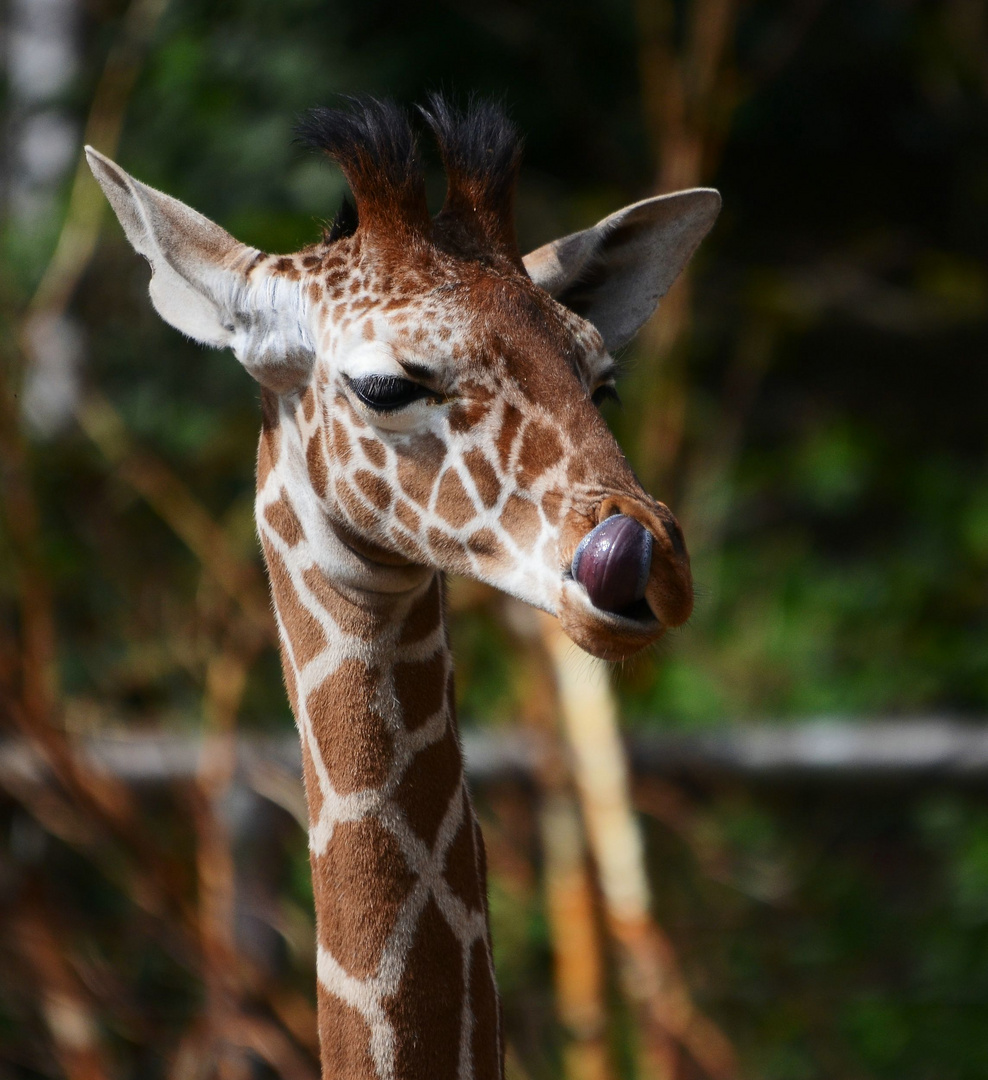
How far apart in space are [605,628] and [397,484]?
353mm

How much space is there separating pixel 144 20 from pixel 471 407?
4111 millimetres

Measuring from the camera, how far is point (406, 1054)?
1.62 metres

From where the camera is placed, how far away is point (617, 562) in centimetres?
138

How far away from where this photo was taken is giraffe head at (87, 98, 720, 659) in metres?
1.46

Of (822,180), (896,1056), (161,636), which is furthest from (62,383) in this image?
(822,180)

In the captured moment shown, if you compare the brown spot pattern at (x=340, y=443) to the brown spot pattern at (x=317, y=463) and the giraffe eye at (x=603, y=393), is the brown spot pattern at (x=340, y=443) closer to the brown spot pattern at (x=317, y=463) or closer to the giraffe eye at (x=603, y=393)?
the brown spot pattern at (x=317, y=463)

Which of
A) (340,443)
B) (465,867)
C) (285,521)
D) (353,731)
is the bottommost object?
(465,867)

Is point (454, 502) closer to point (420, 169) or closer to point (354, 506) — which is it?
point (354, 506)

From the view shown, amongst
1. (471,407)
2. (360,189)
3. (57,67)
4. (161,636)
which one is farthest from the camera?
(57,67)

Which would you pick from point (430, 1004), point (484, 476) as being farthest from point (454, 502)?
point (430, 1004)

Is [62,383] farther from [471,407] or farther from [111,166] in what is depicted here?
[471,407]

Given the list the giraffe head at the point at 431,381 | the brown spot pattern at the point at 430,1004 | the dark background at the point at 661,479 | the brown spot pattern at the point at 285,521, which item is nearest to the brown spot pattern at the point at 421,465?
the giraffe head at the point at 431,381

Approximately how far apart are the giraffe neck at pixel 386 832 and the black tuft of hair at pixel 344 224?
362 mm

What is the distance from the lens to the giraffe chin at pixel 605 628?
141 cm
